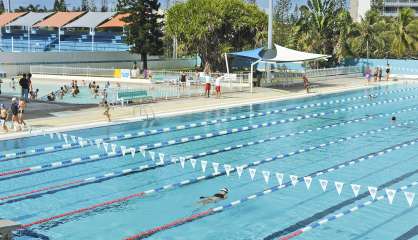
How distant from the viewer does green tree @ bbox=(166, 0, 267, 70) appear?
42.0 m

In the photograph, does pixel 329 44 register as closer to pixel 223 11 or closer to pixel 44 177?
pixel 223 11

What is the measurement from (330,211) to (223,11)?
1268 inches

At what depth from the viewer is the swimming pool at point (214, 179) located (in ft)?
34.9

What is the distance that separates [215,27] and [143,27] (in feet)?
18.8

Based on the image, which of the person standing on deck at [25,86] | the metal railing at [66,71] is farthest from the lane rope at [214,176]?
the metal railing at [66,71]

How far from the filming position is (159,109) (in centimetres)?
2439

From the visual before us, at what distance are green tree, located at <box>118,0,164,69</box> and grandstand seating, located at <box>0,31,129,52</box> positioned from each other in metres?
14.2

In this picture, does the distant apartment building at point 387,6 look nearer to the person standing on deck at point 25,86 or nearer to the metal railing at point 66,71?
the metal railing at point 66,71

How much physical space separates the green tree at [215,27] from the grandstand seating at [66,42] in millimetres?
16862

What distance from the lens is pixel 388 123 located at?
75.3 feet

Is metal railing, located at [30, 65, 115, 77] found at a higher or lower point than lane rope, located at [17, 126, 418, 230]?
higher

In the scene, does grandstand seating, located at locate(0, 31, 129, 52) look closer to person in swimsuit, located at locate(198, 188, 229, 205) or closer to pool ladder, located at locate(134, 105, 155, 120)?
pool ladder, located at locate(134, 105, 155, 120)

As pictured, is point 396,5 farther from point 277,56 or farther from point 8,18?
point 277,56

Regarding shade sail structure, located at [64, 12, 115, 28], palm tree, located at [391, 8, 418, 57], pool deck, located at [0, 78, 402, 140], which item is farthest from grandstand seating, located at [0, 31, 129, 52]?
pool deck, located at [0, 78, 402, 140]
